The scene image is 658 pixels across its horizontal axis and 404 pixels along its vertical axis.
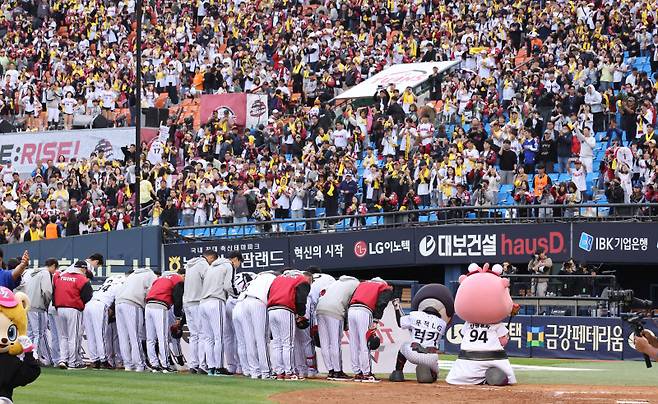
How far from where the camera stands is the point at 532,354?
28109mm

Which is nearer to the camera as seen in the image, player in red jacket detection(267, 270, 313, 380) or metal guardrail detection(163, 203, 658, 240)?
player in red jacket detection(267, 270, 313, 380)

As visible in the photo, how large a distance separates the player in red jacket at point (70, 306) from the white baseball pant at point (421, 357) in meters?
5.42

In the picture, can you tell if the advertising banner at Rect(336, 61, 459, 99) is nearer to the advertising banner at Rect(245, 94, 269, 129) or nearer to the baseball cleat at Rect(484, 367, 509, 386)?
the advertising banner at Rect(245, 94, 269, 129)

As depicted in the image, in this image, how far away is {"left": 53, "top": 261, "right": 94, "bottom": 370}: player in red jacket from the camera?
22734 mm

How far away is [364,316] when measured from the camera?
2059 centimetres

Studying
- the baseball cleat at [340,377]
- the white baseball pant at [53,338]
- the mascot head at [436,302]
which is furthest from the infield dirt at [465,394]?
the white baseball pant at [53,338]

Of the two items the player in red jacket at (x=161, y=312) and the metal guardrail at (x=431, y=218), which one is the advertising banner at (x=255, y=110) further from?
the player in red jacket at (x=161, y=312)

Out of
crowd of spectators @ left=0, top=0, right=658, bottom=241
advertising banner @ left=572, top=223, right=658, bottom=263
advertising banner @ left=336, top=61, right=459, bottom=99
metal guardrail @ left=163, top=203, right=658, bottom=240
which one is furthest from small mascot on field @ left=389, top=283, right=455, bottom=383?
advertising banner @ left=336, top=61, right=459, bottom=99

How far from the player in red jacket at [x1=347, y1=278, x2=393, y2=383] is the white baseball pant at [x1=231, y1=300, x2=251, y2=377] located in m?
1.49

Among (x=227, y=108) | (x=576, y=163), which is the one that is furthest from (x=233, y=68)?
(x=576, y=163)

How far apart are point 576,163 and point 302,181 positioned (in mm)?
7410

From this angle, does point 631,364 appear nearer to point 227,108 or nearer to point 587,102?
point 587,102

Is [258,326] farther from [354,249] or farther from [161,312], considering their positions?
[354,249]

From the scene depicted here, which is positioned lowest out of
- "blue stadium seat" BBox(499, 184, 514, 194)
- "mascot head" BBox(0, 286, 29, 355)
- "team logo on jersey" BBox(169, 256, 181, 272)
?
"mascot head" BBox(0, 286, 29, 355)
